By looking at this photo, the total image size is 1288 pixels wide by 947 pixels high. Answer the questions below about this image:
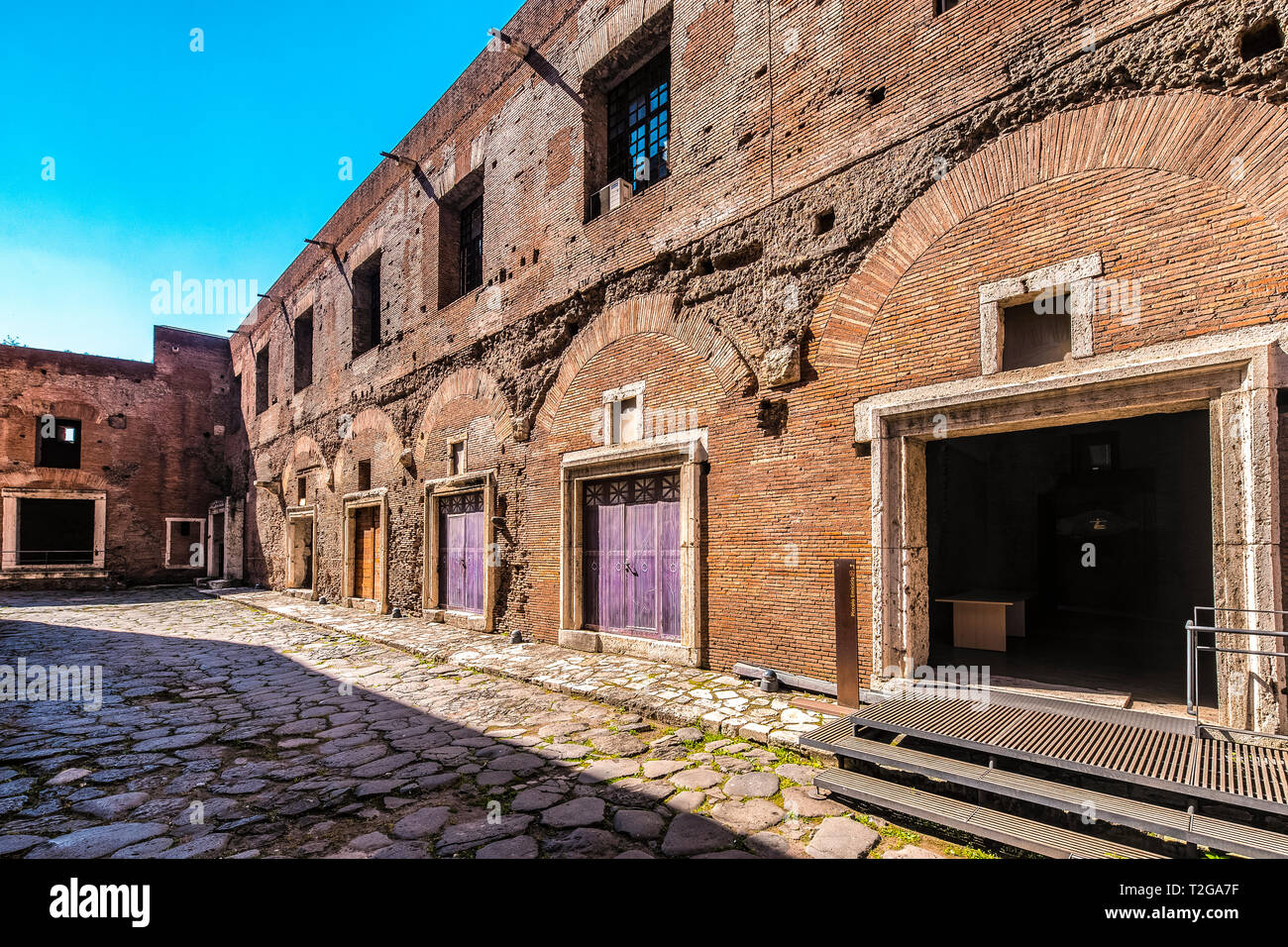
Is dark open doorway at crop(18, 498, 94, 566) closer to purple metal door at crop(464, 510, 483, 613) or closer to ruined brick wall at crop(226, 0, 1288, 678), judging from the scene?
purple metal door at crop(464, 510, 483, 613)

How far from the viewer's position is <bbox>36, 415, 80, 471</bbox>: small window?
1977 centimetres

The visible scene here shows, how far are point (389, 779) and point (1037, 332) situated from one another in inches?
226

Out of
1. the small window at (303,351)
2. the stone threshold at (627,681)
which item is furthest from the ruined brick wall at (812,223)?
the small window at (303,351)

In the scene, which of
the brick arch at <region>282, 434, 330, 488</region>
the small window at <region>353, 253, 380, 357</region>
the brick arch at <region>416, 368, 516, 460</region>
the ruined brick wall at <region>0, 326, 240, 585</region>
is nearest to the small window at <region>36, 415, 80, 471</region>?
the ruined brick wall at <region>0, 326, 240, 585</region>

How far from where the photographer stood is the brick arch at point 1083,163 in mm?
3879

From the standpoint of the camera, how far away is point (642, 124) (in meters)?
8.60

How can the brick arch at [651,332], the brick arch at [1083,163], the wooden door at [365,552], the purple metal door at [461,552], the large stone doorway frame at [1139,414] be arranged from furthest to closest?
the wooden door at [365,552] → the purple metal door at [461,552] → the brick arch at [651,332] → the brick arch at [1083,163] → the large stone doorway frame at [1139,414]

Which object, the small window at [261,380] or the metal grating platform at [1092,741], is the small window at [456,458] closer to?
the metal grating platform at [1092,741]

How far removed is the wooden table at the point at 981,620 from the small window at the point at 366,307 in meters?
13.1

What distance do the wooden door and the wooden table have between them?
36.6 ft

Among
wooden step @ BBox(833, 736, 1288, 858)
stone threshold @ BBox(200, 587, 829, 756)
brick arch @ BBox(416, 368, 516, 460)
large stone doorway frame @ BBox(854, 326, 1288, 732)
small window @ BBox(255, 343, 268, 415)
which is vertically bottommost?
stone threshold @ BBox(200, 587, 829, 756)

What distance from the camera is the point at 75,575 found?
1953 cm

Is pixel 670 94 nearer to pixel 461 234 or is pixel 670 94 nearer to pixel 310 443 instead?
pixel 461 234

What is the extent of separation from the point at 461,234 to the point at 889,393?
971 centimetres
